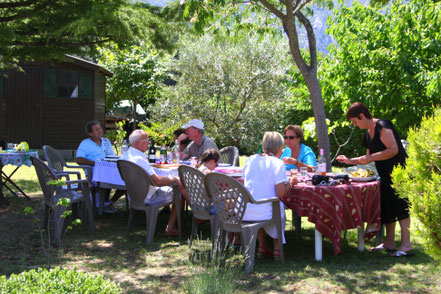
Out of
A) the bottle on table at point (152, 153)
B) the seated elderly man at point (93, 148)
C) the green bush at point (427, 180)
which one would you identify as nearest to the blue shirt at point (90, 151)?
the seated elderly man at point (93, 148)

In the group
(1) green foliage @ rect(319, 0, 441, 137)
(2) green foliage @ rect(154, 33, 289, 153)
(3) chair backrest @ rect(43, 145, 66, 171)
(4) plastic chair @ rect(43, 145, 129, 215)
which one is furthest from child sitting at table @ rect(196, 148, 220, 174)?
(2) green foliage @ rect(154, 33, 289, 153)

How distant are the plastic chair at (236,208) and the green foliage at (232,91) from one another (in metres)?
13.4

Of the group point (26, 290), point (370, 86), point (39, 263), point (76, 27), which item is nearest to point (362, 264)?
point (39, 263)

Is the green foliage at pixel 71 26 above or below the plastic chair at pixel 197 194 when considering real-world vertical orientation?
above

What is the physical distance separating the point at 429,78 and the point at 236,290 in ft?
22.4

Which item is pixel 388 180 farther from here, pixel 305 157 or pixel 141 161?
pixel 141 161

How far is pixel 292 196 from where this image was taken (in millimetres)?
5004

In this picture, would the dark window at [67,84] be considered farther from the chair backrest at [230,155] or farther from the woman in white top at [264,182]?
the woman in white top at [264,182]

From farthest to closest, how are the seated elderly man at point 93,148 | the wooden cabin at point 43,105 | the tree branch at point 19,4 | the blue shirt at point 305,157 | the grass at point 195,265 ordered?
the wooden cabin at point 43,105 → the seated elderly man at point 93,148 → the tree branch at point 19,4 → the blue shirt at point 305,157 → the grass at point 195,265

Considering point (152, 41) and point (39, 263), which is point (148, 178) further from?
point (152, 41)

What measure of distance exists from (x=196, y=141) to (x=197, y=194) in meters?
2.02

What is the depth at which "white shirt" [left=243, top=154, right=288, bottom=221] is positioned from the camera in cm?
475

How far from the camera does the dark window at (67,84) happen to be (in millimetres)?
Result: 18062

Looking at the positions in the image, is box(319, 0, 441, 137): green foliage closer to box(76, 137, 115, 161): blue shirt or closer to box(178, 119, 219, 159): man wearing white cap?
box(178, 119, 219, 159): man wearing white cap
